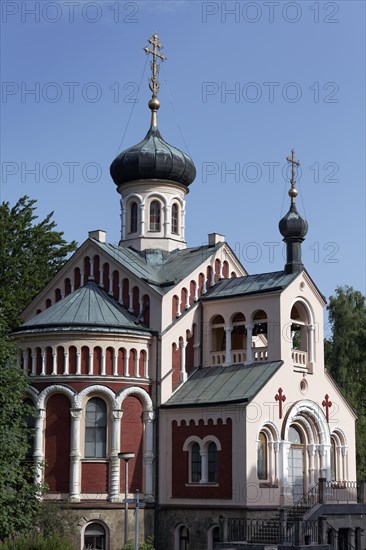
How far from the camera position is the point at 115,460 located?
3353 centimetres

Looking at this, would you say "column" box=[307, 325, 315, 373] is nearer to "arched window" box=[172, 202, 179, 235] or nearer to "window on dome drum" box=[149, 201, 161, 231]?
"arched window" box=[172, 202, 179, 235]

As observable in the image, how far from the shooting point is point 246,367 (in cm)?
3528

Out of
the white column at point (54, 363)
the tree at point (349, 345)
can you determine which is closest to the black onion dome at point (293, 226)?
the white column at point (54, 363)

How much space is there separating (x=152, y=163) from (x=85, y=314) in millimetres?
8442

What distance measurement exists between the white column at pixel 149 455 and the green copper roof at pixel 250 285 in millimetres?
5270

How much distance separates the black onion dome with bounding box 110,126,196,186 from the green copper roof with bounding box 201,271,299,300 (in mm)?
5392

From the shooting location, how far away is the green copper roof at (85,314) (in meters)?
34.4

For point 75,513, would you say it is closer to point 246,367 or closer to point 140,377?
point 140,377

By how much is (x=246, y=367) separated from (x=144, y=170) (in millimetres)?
10050

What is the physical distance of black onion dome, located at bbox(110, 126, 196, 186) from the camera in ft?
133

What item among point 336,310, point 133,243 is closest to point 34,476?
point 133,243

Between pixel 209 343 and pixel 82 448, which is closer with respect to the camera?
pixel 82 448

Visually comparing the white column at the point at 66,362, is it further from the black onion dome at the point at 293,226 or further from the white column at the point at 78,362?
the black onion dome at the point at 293,226

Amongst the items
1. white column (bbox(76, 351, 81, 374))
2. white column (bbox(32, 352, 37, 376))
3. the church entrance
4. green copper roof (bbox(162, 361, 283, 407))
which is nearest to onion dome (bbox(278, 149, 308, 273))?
green copper roof (bbox(162, 361, 283, 407))
